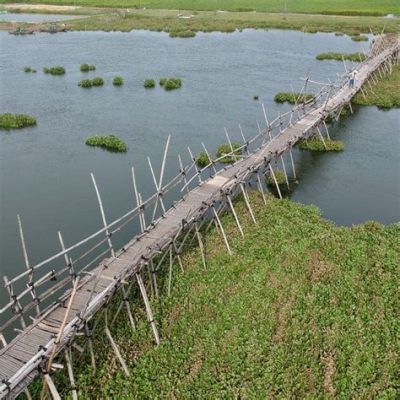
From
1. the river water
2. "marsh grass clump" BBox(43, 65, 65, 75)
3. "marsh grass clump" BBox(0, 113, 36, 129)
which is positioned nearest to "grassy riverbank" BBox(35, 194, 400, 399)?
the river water

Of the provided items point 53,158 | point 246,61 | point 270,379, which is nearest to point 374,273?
point 270,379

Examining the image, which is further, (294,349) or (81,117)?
(81,117)

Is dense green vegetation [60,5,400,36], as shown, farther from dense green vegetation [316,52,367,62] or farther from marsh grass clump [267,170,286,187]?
marsh grass clump [267,170,286,187]

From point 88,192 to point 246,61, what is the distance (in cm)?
3494

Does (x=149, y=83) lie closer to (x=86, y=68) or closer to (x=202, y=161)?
(x=86, y=68)

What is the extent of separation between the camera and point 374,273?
18.1 metres

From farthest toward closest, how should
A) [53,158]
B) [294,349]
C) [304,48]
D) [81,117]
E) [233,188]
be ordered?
1. [304,48]
2. [81,117]
3. [53,158]
4. [233,188]
5. [294,349]

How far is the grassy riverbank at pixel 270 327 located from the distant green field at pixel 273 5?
250 feet

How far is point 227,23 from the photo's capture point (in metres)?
79.7

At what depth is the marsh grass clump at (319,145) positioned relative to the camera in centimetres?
3148

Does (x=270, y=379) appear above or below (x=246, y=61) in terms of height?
below

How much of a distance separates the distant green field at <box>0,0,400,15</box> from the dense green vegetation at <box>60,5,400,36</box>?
182 inches

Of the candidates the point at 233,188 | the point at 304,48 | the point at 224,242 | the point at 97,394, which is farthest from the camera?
the point at 304,48

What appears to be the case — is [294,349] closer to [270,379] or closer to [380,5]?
[270,379]
